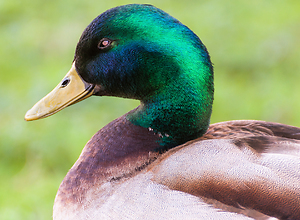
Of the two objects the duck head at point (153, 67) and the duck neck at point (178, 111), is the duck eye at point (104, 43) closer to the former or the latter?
the duck head at point (153, 67)

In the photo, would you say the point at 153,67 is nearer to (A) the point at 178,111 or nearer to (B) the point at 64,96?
(A) the point at 178,111

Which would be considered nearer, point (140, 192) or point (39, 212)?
point (140, 192)

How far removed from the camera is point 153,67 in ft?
5.36

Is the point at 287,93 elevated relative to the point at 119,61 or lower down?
lower down

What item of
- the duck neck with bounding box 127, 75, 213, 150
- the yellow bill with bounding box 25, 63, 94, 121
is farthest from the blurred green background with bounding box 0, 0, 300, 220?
the duck neck with bounding box 127, 75, 213, 150

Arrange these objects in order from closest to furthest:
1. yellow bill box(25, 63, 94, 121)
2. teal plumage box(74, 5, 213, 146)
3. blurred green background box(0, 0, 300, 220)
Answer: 1. teal plumage box(74, 5, 213, 146)
2. yellow bill box(25, 63, 94, 121)
3. blurred green background box(0, 0, 300, 220)

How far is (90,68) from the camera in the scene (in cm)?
172

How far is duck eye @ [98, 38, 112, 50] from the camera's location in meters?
1.66

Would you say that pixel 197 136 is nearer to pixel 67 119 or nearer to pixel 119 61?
pixel 119 61

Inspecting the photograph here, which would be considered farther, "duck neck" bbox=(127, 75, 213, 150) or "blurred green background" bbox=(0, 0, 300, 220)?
"blurred green background" bbox=(0, 0, 300, 220)

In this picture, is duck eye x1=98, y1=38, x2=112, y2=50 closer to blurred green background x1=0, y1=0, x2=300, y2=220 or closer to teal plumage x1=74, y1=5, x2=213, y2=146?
teal plumage x1=74, y1=5, x2=213, y2=146

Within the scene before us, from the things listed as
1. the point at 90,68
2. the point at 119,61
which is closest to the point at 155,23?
the point at 119,61

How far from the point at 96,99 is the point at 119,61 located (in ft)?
5.58

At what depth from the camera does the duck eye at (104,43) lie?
5.43 ft
